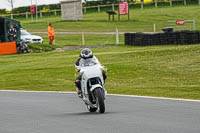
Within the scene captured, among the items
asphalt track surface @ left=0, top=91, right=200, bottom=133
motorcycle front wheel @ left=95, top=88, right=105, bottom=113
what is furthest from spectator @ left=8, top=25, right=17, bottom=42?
motorcycle front wheel @ left=95, top=88, right=105, bottom=113

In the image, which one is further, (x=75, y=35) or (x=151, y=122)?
(x=75, y=35)

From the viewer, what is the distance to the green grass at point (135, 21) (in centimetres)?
5299

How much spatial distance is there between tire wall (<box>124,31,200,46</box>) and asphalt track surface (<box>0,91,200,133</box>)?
1670cm

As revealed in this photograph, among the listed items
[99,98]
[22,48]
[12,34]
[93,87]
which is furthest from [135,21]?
[99,98]

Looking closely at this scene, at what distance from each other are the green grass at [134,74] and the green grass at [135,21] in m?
23.3

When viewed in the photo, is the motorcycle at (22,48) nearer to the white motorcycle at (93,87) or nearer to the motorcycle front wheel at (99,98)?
the white motorcycle at (93,87)

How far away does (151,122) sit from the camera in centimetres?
923

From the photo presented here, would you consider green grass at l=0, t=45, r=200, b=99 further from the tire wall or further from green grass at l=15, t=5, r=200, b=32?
green grass at l=15, t=5, r=200, b=32

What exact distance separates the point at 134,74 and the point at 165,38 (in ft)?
40.1

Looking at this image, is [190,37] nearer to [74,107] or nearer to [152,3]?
[74,107]

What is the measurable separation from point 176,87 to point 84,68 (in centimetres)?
565

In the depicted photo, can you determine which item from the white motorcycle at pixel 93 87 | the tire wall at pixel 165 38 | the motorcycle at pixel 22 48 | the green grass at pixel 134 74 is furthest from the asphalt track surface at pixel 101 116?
the motorcycle at pixel 22 48

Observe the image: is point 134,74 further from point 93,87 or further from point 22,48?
point 22,48

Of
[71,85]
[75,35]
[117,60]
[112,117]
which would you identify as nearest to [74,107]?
[112,117]
